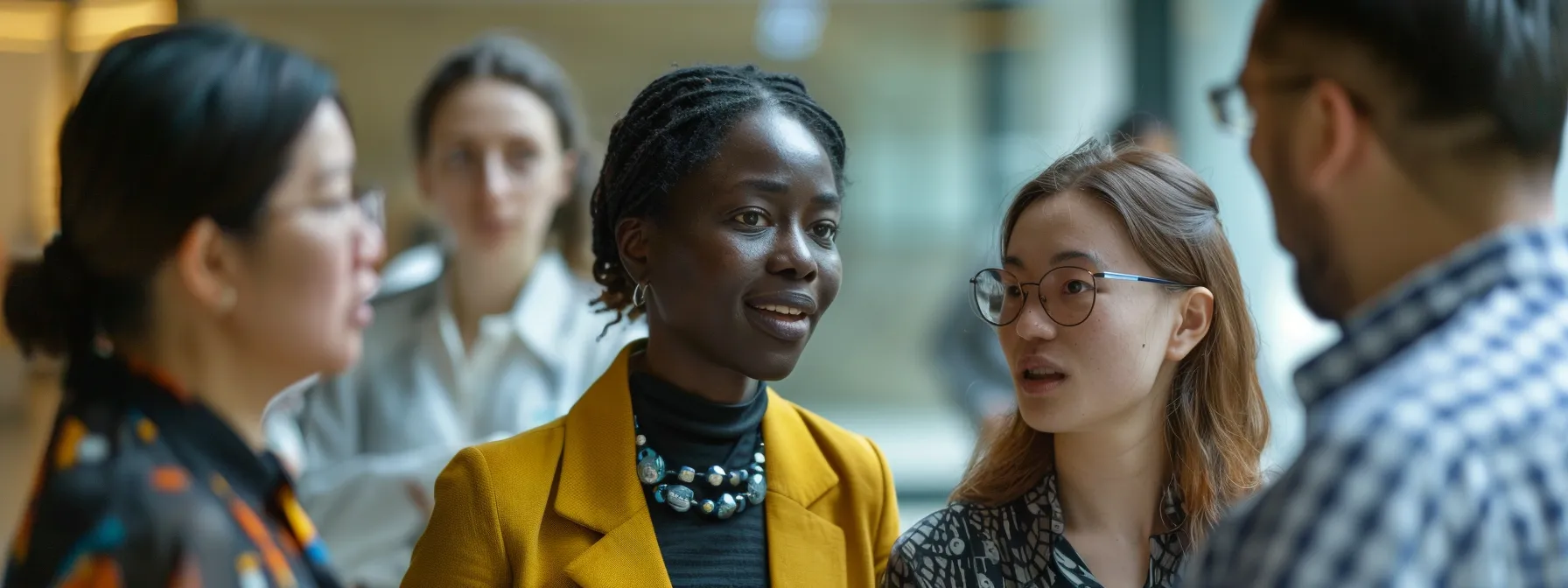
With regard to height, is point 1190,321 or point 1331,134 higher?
point 1331,134

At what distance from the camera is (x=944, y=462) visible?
7.08 m

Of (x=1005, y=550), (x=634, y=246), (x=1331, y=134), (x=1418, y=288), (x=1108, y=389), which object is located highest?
(x=1331, y=134)

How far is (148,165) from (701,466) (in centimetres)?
91

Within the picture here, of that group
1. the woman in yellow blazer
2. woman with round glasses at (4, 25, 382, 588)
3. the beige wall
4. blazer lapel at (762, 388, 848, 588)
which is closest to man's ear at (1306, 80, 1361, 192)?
the woman in yellow blazer

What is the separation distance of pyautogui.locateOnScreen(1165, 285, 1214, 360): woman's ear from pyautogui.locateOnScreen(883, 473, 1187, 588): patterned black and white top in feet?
0.72

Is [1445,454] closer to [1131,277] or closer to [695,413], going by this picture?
[1131,277]

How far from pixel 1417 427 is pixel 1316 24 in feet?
1.46

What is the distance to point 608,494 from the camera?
75.4 inches

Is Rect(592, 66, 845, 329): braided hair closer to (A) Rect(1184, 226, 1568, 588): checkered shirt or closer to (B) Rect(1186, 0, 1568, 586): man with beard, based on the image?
(B) Rect(1186, 0, 1568, 586): man with beard

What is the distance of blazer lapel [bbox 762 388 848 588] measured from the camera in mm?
1947

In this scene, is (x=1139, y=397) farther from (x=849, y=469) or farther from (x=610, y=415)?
(x=610, y=415)

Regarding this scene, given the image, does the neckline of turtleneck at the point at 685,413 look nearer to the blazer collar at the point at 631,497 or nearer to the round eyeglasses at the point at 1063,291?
the blazer collar at the point at 631,497

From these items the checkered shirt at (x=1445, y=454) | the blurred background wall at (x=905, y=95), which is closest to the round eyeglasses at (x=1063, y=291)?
the checkered shirt at (x=1445, y=454)

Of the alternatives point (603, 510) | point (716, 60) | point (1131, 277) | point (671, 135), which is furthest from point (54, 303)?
point (716, 60)
